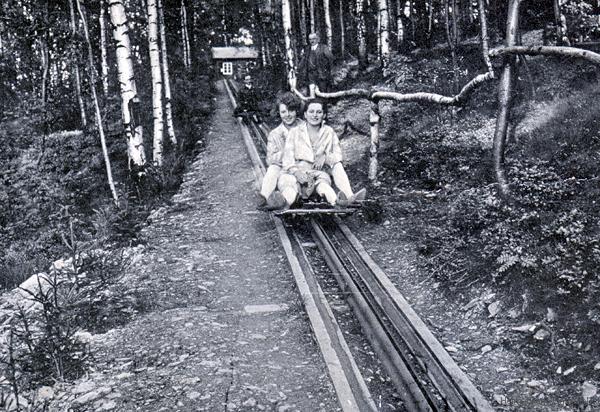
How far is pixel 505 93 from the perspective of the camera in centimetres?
550

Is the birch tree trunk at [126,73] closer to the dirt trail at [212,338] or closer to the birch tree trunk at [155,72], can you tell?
the birch tree trunk at [155,72]

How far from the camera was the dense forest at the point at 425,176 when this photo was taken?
14.1 ft

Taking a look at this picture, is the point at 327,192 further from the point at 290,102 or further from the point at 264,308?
the point at 264,308

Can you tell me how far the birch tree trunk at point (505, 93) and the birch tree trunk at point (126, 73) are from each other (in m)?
7.09

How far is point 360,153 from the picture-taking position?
10.9 metres

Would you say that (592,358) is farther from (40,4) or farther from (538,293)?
(40,4)

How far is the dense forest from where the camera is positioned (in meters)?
4.30

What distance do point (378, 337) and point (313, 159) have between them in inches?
163

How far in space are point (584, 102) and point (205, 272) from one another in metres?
6.10

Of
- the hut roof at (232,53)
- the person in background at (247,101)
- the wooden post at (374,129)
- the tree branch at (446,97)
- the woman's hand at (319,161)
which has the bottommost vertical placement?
the woman's hand at (319,161)

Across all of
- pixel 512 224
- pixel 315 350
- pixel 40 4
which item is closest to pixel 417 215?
pixel 512 224

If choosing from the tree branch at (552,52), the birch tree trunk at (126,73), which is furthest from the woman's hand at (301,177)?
the birch tree trunk at (126,73)

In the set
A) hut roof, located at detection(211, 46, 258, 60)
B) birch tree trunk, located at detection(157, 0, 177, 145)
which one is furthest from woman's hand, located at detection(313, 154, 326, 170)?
hut roof, located at detection(211, 46, 258, 60)

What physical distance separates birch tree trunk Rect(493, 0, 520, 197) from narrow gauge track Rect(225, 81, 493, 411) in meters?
1.82
